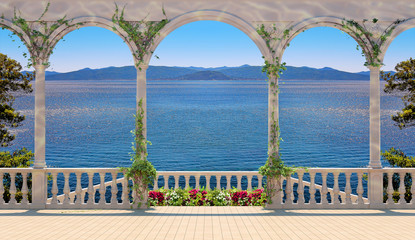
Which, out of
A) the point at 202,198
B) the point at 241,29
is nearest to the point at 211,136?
the point at 202,198

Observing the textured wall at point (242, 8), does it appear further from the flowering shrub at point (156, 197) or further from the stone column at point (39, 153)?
the flowering shrub at point (156, 197)

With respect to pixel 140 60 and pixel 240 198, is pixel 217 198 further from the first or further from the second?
pixel 140 60

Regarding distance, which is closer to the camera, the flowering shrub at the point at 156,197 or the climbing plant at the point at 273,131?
the climbing plant at the point at 273,131

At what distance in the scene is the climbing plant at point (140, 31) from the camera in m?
7.93

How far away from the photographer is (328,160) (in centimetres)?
3809

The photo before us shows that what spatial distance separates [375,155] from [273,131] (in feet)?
6.43

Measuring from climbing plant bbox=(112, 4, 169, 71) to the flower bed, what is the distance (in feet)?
8.38

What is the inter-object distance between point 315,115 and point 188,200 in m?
56.7

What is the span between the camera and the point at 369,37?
8.06 metres

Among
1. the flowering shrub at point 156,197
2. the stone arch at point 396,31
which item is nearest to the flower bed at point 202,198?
the flowering shrub at point 156,197

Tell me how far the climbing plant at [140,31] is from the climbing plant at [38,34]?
947 mm

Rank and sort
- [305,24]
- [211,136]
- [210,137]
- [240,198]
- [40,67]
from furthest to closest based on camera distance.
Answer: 1. [211,136]
2. [210,137]
3. [240,198]
4. [40,67]
5. [305,24]
